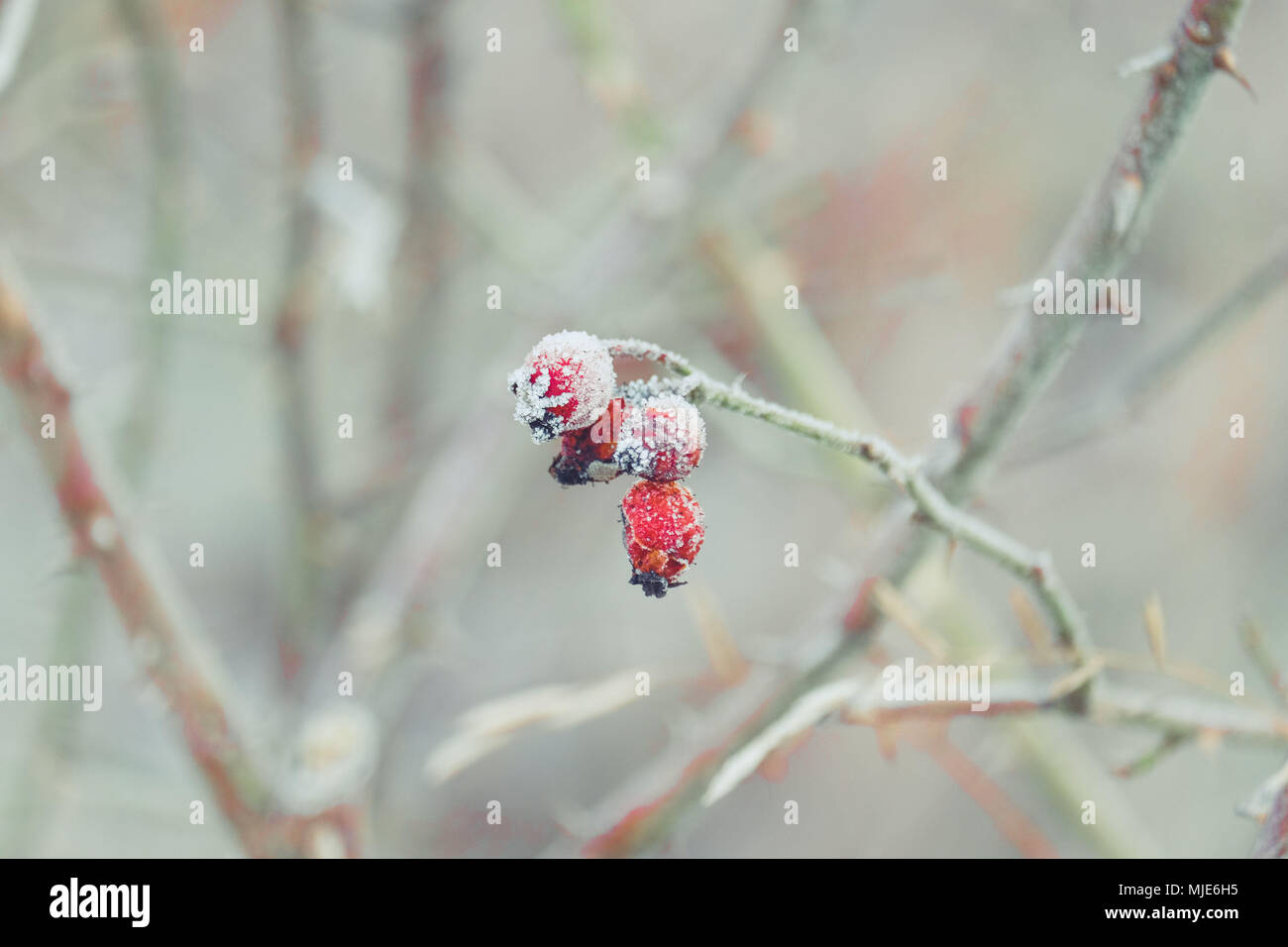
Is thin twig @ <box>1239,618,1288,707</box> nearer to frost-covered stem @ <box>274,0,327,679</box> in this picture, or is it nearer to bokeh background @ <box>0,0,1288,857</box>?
bokeh background @ <box>0,0,1288,857</box>

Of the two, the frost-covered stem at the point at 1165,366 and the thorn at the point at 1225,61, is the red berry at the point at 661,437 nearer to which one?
the thorn at the point at 1225,61

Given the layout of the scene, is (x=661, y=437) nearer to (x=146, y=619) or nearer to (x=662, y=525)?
(x=662, y=525)

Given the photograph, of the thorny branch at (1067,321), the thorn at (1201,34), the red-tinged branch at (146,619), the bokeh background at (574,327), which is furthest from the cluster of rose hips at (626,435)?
the bokeh background at (574,327)

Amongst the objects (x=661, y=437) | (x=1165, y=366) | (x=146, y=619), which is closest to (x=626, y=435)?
(x=661, y=437)

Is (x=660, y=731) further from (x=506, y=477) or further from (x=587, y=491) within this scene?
(x=506, y=477)

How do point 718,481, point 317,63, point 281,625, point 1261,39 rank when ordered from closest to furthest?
point 317,63, point 281,625, point 1261,39, point 718,481

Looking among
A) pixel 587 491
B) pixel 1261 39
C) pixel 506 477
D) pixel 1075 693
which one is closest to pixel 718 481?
pixel 587 491

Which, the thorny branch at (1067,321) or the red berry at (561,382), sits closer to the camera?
the red berry at (561,382)
